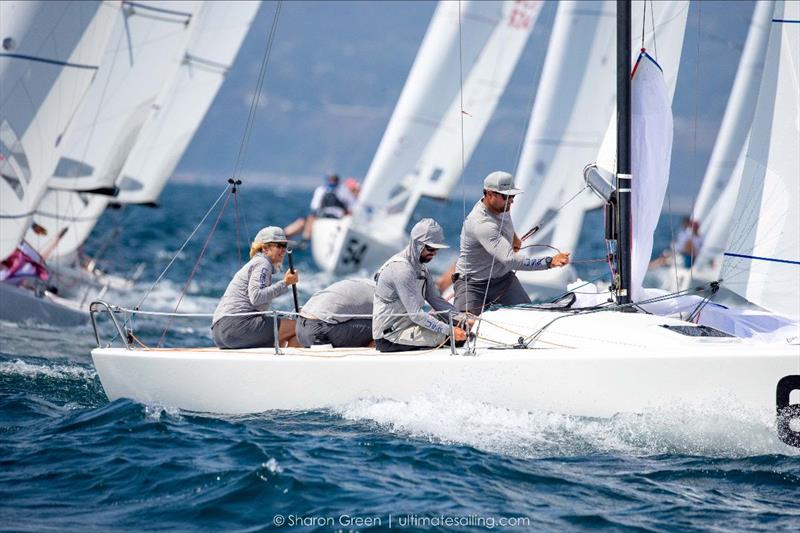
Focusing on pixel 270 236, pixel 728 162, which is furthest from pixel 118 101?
pixel 728 162

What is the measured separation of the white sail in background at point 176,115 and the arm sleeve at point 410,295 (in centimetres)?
734

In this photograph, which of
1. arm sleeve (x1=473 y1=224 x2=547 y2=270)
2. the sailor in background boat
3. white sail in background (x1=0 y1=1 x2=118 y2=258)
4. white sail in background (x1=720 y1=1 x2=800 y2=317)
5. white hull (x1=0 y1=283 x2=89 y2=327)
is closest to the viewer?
white sail in background (x1=720 y1=1 x2=800 y2=317)

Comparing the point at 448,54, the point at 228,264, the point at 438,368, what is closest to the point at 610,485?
the point at 438,368

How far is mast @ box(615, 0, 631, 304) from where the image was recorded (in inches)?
281

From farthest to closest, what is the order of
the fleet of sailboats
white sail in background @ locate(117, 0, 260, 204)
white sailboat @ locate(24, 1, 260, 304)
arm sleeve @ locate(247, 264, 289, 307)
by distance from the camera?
white sail in background @ locate(117, 0, 260, 204), white sailboat @ locate(24, 1, 260, 304), the fleet of sailboats, arm sleeve @ locate(247, 264, 289, 307)

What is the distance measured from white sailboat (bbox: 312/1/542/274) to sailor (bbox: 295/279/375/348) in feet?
30.8

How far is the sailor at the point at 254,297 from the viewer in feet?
24.2

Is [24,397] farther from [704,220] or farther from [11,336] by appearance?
[704,220]

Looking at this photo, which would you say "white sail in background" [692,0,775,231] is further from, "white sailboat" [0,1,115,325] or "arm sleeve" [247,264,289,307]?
"arm sleeve" [247,264,289,307]

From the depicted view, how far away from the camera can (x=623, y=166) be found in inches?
283

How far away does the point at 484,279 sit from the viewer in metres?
7.48

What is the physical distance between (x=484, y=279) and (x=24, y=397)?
113 inches

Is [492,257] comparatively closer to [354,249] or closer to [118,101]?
[118,101]

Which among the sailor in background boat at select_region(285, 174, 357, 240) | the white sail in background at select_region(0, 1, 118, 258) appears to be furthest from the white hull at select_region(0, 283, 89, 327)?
the sailor in background boat at select_region(285, 174, 357, 240)
